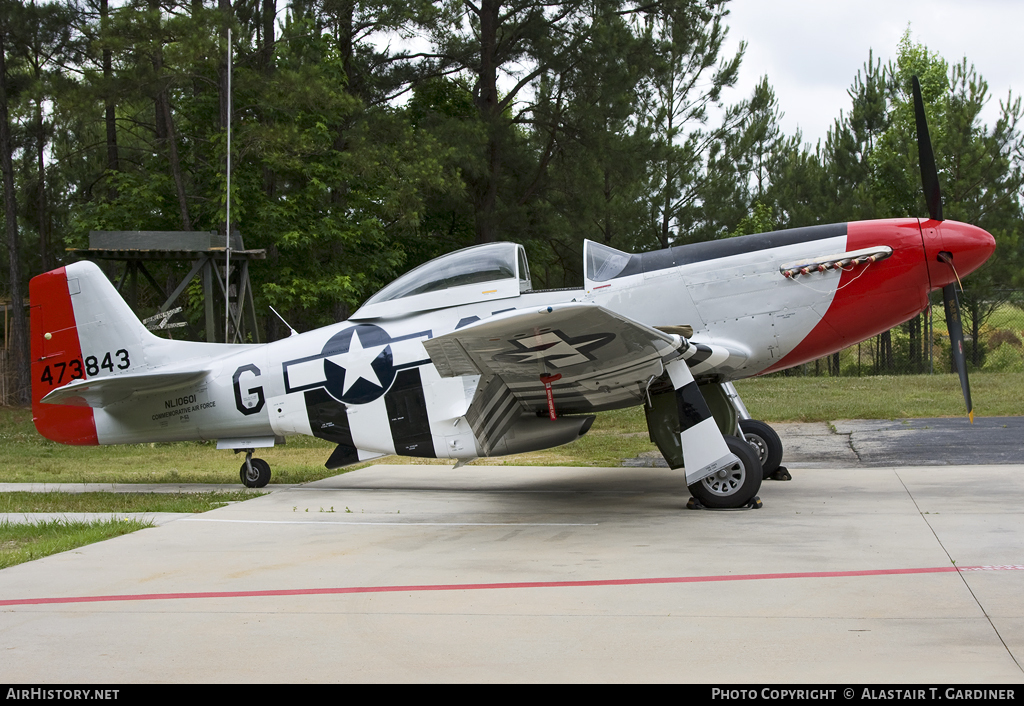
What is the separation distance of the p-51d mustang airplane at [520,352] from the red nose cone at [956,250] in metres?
0.02

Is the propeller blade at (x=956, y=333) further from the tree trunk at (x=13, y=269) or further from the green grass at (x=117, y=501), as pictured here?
the tree trunk at (x=13, y=269)

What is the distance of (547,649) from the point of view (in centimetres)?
390

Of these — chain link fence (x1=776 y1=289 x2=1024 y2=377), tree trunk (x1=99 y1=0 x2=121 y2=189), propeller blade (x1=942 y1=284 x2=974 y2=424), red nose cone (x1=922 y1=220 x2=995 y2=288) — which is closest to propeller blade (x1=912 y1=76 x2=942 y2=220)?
red nose cone (x1=922 y1=220 x2=995 y2=288)

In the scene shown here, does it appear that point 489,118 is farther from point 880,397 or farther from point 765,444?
point 765,444

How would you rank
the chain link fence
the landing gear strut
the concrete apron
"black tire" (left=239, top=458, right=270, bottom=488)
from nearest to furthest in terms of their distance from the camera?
the concrete apron < the landing gear strut < "black tire" (left=239, top=458, right=270, bottom=488) < the chain link fence

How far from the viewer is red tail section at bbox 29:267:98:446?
34.8 ft

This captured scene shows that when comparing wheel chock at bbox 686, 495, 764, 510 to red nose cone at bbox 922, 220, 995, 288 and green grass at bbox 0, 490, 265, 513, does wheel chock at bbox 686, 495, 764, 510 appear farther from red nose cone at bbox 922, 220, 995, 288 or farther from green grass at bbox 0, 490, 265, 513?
green grass at bbox 0, 490, 265, 513

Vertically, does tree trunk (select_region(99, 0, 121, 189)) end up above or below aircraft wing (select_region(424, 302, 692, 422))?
above

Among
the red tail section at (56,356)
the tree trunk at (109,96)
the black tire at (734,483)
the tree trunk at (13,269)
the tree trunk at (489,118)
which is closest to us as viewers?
→ the black tire at (734,483)

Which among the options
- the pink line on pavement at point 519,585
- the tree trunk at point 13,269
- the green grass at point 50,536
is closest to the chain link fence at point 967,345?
the pink line on pavement at point 519,585

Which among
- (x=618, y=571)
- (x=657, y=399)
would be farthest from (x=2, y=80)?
(x=618, y=571)

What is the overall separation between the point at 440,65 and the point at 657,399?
677 inches

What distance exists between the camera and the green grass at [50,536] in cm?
637

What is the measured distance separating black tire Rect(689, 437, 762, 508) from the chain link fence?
20.1 metres
